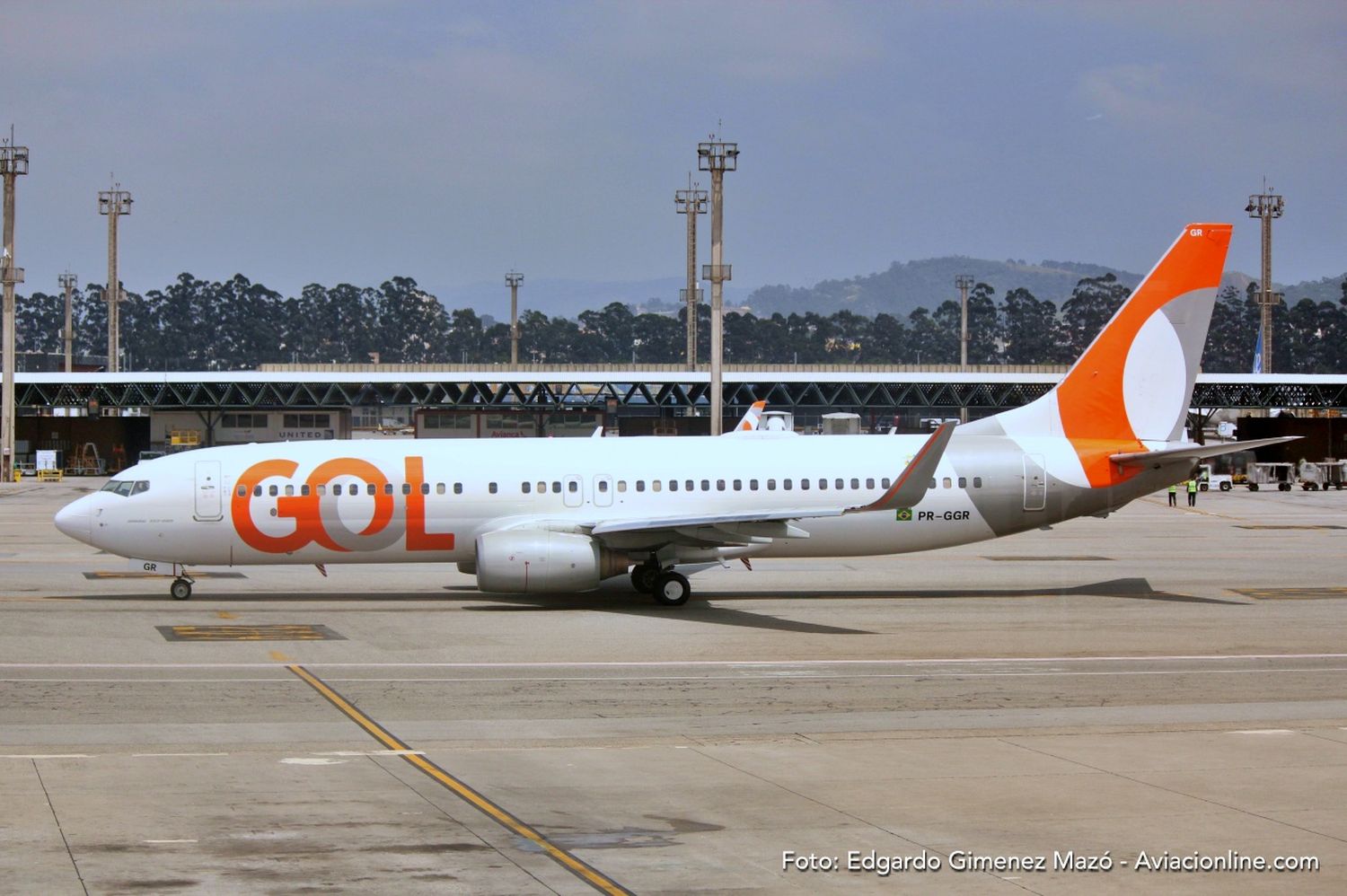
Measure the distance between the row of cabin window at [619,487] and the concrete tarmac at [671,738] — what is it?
253 cm

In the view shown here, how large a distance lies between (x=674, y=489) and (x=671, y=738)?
15463mm

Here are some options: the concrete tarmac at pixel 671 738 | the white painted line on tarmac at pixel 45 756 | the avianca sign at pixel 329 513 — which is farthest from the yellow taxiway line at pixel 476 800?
the avianca sign at pixel 329 513

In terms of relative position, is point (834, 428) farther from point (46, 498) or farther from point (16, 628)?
point (16, 628)

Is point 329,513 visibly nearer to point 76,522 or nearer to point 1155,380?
point 76,522

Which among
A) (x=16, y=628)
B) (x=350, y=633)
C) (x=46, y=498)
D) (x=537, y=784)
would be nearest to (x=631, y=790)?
(x=537, y=784)

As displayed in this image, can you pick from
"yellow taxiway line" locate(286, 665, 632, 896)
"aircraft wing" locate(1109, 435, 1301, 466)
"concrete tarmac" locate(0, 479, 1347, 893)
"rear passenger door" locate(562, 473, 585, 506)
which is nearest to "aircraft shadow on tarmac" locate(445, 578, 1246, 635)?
"concrete tarmac" locate(0, 479, 1347, 893)

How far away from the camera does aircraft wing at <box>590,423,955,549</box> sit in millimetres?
29969

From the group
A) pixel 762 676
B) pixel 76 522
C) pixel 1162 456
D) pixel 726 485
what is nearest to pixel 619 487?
pixel 726 485

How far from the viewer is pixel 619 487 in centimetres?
3375

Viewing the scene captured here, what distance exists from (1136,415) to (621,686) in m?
18.2

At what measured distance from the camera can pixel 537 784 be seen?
1600 centimetres

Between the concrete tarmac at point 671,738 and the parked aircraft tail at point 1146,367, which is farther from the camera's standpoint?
the parked aircraft tail at point 1146,367

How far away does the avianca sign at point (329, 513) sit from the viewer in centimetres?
3256

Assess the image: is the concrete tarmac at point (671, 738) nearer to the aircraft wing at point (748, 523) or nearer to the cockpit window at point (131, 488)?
the aircraft wing at point (748, 523)
